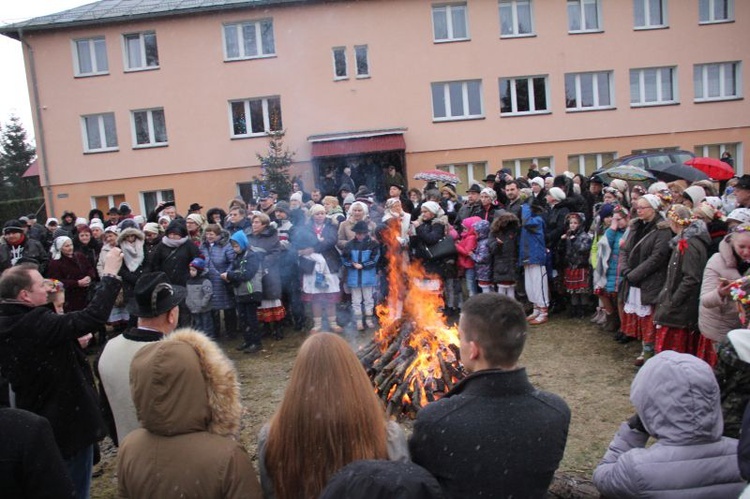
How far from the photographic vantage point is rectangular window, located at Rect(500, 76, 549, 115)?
23031 mm

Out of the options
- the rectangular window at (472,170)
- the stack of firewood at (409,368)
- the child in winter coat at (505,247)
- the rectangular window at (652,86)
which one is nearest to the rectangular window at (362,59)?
the rectangular window at (472,170)

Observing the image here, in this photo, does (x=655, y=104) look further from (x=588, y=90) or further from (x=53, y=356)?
(x=53, y=356)

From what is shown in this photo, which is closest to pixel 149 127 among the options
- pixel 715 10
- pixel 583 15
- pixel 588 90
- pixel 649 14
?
pixel 588 90

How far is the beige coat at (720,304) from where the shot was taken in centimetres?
549

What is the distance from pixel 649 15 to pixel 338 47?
12.4m

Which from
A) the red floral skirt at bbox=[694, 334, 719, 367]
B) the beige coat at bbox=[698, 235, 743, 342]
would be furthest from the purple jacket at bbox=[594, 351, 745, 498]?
the red floral skirt at bbox=[694, 334, 719, 367]

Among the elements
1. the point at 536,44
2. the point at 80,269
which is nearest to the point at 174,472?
the point at 80,269

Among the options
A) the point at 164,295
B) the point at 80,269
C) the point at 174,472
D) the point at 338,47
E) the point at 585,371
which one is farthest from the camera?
the point at 338,47

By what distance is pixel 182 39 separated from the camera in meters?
22.6

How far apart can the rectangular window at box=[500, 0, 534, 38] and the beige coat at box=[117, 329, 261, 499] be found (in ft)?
75.2

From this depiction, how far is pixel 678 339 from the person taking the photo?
6477 millimetres

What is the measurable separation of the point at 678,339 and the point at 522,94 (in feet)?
60.0

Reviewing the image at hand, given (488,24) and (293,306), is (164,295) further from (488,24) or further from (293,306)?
(488,24)

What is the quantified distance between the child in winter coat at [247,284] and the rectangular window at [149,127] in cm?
1566
